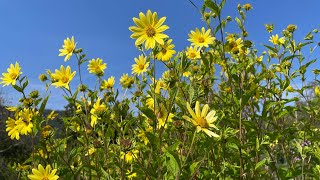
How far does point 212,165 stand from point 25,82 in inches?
48.4

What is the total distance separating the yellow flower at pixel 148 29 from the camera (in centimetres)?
172

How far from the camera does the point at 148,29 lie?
5.71 feet

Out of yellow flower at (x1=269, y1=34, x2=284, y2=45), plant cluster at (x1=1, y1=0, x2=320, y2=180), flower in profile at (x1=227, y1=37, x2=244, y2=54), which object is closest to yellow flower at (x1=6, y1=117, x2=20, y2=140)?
plant cluster at (x1=1, y1=0, x2=320, y2=180)

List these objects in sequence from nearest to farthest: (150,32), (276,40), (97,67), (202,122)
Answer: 1. (202,122)
2. (150,32)
3. (97,67)
4. (276,40)

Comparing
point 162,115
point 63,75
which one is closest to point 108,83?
point 63,75

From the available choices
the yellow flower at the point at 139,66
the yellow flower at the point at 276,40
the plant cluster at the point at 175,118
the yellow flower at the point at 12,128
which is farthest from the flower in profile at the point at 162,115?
the yellow flower at the point at 276,40

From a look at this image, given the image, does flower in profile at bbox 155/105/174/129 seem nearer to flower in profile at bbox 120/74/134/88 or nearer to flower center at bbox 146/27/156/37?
flower center at bbox 146/27/156/37

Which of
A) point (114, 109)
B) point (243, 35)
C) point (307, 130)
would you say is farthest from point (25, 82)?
point (307, 130)

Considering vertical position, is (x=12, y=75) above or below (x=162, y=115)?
above

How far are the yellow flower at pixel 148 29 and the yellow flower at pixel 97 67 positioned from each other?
0.90m

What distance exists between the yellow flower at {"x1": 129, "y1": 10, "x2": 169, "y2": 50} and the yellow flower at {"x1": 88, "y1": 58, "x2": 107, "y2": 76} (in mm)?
904

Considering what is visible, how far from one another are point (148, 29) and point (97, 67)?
100 centimetres

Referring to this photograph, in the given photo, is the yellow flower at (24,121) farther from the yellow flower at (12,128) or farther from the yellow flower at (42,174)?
the yellow flower at (42,174)

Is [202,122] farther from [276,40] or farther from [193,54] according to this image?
[276,40]
